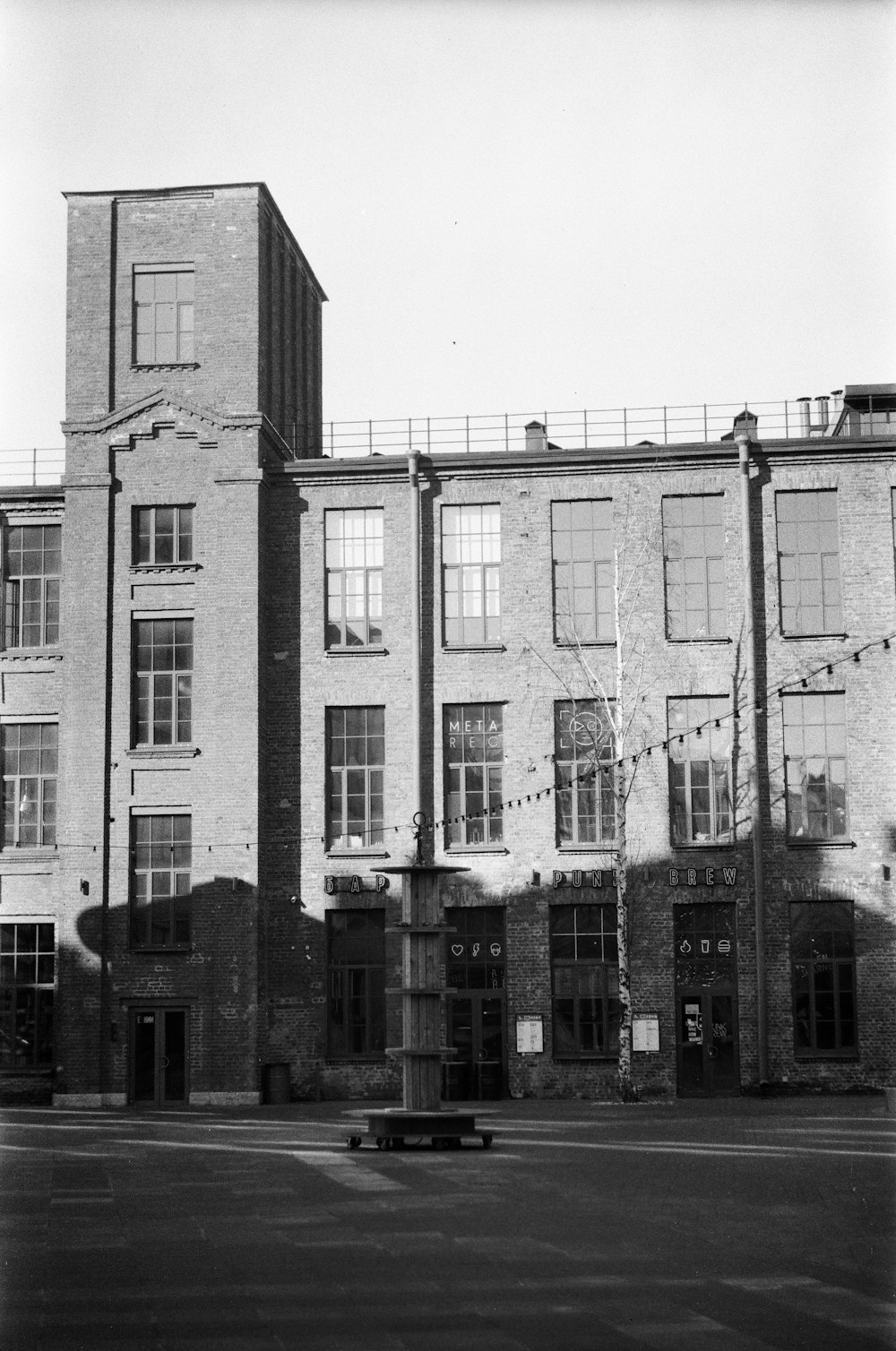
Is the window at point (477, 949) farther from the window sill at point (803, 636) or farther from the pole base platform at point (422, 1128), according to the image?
the pole base platform at point (422, 1128)

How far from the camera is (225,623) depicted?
32906mm

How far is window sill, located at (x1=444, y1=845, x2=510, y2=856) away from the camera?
108 feet

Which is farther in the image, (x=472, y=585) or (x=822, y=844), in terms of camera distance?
(x=472, y=585)

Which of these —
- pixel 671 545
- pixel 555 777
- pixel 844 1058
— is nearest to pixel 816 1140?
pixel 844 1058

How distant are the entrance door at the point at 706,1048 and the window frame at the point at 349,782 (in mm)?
6687

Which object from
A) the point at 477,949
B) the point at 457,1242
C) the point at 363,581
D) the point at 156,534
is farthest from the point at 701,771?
the point at 457,1242

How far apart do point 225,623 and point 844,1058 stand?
14.2 metres

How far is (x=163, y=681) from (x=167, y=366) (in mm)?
6232

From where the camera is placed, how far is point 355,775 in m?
33.5

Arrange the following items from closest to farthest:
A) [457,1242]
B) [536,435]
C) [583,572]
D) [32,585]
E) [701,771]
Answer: [457,1242]
[701,771]
[583,572]
[32,585]
[536,435]

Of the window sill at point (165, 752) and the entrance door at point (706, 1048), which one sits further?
the window sill at point (165, 752)

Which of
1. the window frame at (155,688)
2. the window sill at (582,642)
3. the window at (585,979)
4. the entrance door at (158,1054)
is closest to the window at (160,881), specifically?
the entrance door at (158,1054)

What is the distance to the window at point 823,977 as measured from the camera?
1265 inches

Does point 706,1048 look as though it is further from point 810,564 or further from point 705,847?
point 810,564
